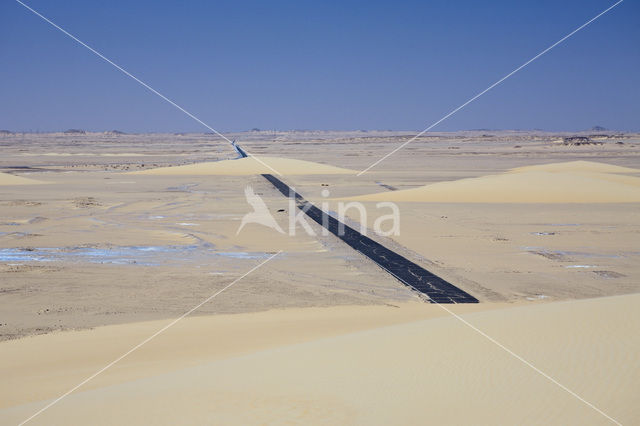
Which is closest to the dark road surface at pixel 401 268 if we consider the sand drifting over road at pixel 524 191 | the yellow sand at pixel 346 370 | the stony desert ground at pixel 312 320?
the stony desert ground at pixel 312 320

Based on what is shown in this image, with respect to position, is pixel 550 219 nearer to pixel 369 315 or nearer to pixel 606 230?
pixel 606 230

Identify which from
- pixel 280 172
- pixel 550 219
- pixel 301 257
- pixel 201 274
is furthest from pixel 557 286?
pixel 280 172

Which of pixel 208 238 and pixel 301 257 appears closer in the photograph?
pixel 301 257

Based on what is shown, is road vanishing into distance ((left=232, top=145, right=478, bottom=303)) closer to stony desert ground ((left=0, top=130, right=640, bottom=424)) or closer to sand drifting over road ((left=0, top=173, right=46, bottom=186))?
stony desert ground ((left=0, top=130, right=640, bottom=424))

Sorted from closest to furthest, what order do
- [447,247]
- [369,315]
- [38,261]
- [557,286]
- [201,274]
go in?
[369,315] < [557,286] < [201,274] < [38,261] < [447,247]

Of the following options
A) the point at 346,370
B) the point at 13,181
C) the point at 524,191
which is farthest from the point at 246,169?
the point at 346,370

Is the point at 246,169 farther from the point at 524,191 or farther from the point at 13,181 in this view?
the point at 524,191

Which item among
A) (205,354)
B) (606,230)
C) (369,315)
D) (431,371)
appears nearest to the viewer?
(431,371)

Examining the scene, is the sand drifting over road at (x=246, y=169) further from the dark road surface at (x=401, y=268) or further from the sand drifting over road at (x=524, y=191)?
the dark road surface at (x=401, y=268)
